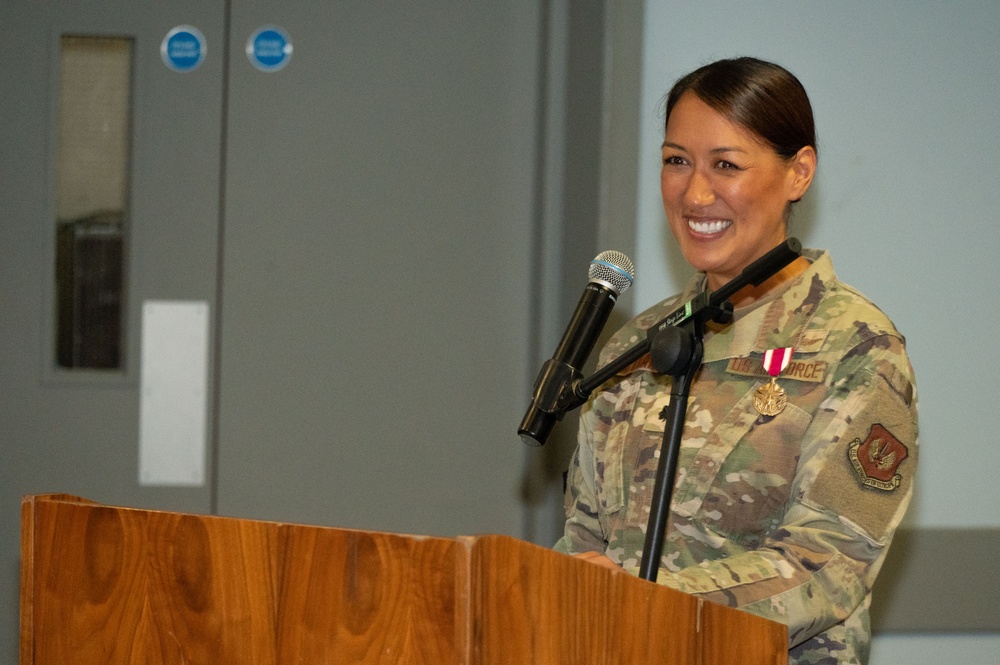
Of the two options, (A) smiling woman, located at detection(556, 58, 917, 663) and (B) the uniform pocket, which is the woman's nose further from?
(B) the uniform pocket

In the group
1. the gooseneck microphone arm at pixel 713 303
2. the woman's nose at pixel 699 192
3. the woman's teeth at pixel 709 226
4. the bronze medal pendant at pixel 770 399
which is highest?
the woman's nose at pixel 699 192

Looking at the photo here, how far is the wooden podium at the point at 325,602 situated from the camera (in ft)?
2.99

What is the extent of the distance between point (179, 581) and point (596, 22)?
1.85 metres

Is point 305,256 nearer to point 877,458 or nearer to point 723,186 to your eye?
point 723,186

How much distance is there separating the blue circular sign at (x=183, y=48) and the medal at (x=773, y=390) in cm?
172

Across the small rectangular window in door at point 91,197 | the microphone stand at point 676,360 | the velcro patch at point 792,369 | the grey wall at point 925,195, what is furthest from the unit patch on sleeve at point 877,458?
the small rectangular window in door at point 91,197

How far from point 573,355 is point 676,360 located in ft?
0.67

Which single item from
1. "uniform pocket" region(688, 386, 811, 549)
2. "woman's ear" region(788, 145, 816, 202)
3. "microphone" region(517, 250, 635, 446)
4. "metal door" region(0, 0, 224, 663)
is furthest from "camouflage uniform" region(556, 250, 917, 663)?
"metal door" region(0, 0, 224, 663)

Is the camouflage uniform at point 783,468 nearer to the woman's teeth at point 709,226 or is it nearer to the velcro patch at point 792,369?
the velcro patch at point 792,369

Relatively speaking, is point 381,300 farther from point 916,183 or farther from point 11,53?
point 916,183

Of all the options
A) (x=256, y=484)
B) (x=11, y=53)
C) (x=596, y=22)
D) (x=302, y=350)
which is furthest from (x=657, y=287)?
(x=11, y=53)

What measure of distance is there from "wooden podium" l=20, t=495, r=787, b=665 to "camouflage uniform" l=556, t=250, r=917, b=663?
31 cm

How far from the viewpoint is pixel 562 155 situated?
271 centimetres

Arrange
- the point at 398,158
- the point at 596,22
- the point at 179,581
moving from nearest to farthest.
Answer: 1. the point at 179,581
2. the point at 596,22
3. the point at 398,158
